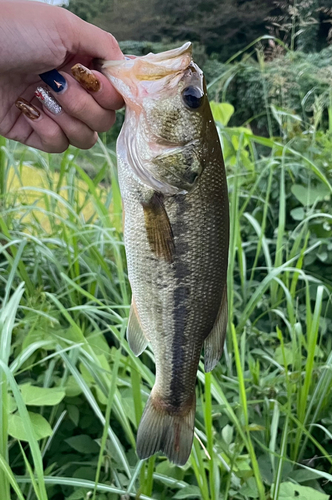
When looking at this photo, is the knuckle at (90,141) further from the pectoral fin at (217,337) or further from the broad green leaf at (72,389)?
the broad green leaf at (72,389)

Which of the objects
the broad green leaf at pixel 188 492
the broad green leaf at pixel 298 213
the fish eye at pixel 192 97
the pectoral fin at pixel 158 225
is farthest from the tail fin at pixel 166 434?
the broad green leaf at pixel 298 213

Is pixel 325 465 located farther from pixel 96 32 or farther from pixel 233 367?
pixel 96 32

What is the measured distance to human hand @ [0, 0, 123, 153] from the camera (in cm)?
69

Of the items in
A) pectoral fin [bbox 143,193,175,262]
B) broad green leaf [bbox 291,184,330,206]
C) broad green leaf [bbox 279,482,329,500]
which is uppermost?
broad green leaf [bbox 291,184,330,206]

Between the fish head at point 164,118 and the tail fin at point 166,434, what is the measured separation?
38 cm

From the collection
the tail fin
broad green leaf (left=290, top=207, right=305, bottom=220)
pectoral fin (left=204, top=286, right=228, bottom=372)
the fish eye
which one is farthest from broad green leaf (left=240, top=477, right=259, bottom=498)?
broad green leaf (left=290, top=207, right=305, bottom=220)

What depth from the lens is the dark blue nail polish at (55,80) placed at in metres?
0.70

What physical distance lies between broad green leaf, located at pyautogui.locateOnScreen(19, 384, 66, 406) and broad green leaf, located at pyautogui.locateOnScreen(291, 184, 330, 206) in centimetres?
119

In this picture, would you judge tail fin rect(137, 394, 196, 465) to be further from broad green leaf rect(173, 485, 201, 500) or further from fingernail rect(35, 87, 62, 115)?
fingernail rect(35, 87, 62, 115)

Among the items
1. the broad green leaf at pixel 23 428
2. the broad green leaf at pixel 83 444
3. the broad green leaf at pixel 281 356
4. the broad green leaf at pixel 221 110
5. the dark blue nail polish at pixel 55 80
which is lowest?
the broad green leaf at pixel 83 444

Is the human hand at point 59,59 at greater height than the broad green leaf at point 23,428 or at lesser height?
greater

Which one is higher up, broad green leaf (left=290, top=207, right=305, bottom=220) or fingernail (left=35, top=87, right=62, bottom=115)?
broad green leaf (left=290, top=207, right=305, bottom=220)

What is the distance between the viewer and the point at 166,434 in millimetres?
729

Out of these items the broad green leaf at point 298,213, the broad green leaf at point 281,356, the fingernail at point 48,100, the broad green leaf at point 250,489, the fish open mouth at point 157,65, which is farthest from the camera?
the broad green leaf at point 298,213
